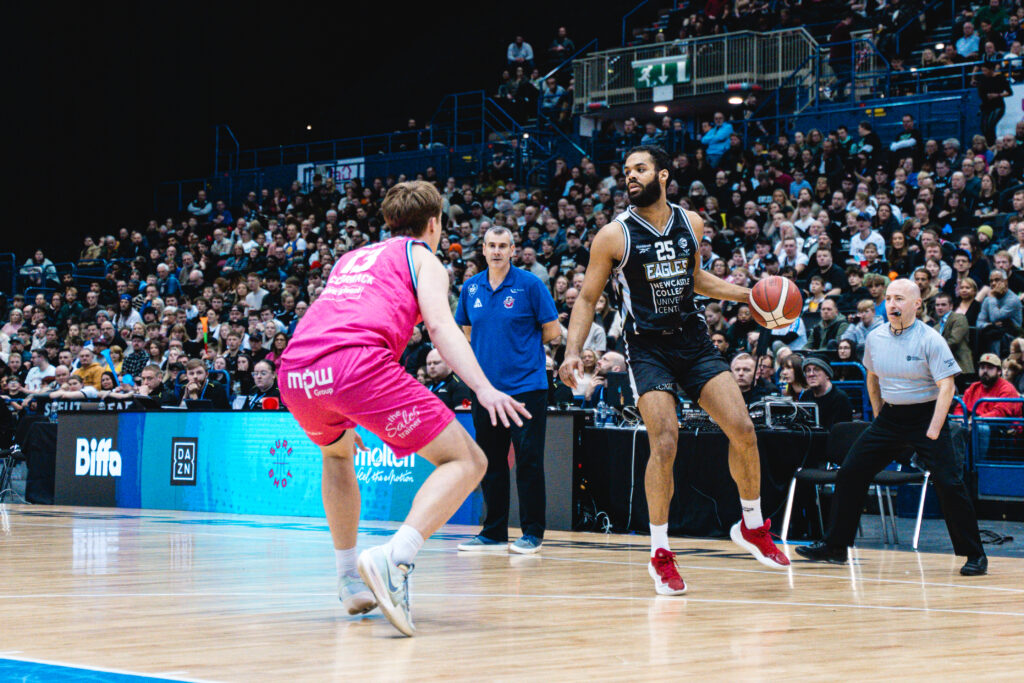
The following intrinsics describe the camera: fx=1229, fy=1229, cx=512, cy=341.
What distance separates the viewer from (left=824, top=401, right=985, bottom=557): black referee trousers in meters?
7.37

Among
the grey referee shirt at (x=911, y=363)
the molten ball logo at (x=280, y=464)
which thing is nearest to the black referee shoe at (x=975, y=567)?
the grey referee shirt at (x=911, y=363)

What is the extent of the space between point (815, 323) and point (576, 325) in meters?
7.90

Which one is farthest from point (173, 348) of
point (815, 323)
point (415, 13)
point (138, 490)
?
point (415, 13)

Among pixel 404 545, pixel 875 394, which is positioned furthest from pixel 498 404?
pixel 875 394

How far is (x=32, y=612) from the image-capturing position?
16.6ft

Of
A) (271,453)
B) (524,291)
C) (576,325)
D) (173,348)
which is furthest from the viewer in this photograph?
(173,348)

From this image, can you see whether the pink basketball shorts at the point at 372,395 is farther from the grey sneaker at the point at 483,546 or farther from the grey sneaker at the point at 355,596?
the grey sneaker at the point at 483,546

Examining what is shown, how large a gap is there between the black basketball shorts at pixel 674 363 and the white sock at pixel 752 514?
656mm

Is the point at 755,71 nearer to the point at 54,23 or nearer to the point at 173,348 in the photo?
the point at 173,348

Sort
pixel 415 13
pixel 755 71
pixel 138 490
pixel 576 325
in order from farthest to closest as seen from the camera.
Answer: pixel 415 13 < pixel 755 71 < pixel 138 490 < pixel 576 325

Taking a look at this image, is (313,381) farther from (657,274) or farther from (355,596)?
(657,274)

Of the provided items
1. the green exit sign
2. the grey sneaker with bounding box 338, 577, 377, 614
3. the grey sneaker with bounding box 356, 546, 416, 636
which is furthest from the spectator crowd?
the grey sneaker with bounding box 356, 546, 416, 636

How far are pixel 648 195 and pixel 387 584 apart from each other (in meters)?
2.96

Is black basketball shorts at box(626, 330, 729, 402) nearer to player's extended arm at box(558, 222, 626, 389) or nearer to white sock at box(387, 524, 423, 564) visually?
player's extended arm at box(558, 222, 626, 389)
